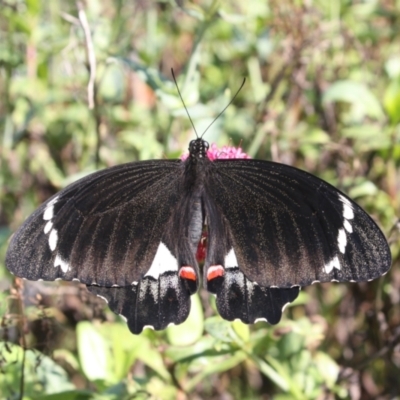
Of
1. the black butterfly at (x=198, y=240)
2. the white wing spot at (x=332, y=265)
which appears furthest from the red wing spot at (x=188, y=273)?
the white wing spot at (x=332, y=265)

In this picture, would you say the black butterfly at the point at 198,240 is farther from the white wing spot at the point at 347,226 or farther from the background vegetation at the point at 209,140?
the background vegetation at the point at 209,140

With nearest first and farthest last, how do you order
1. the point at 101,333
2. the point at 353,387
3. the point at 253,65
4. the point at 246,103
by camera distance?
the point at 101,333
the point at 353,387
the point at 253,65
the point at 246,103

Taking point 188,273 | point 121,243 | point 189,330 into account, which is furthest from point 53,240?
point 189,330

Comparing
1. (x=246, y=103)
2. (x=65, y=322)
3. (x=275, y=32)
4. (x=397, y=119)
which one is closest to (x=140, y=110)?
(x=246, y=103)

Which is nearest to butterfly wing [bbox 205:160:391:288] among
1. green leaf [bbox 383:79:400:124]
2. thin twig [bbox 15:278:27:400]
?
thin twig [bbox 15:278:27:400]

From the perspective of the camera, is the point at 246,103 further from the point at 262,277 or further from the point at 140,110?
the point at 262,277

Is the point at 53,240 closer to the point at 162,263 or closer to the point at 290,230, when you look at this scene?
the point at 162,263

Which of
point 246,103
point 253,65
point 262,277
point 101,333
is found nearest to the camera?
point 262,277

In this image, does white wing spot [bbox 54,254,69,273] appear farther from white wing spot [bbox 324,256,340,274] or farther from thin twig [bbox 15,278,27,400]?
white wing spot [bbox 324,256,340,274]
